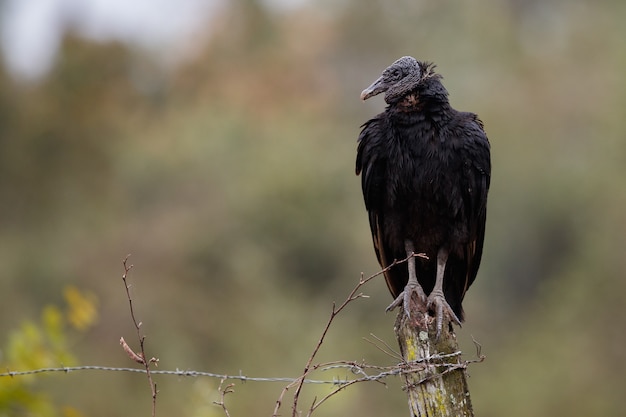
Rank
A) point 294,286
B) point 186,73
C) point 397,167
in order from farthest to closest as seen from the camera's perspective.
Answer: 1. point 186,73
2. point 294,286
3. point 397,167

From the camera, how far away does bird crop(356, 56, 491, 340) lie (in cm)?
432

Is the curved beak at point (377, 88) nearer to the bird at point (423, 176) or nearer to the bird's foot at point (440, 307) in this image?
the bird at point (423, 176)

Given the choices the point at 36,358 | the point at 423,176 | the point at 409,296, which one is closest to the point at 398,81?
the point at 423,176

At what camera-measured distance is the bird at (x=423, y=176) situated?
170 inches

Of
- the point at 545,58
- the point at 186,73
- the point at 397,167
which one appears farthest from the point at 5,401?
the point at 545,58

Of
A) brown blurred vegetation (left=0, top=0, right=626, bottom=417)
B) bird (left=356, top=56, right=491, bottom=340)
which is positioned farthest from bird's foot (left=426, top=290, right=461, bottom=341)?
brown blurred vegetation (left=0, top=0, right=626, bottom=417)

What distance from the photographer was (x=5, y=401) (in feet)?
10.8

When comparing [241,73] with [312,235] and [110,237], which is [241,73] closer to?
[312,235]

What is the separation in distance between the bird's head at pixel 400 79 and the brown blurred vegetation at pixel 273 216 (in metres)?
2.95

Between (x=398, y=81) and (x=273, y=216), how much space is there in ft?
32.2

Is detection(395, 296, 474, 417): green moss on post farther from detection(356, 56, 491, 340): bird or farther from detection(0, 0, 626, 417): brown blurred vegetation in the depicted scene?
detection(0, 0, 626, 417): brown blurred vegetation

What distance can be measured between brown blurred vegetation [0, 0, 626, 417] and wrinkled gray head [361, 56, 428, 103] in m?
2.94

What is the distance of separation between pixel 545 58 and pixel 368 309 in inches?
449

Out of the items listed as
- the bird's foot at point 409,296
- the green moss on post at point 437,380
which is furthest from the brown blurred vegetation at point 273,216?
the green moss on post at point 437,380
